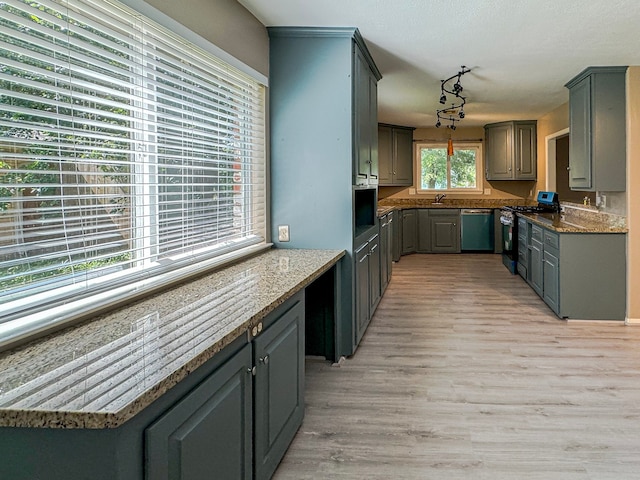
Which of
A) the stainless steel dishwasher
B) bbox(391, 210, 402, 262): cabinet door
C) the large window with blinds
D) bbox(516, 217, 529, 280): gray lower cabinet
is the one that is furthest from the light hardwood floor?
the stainless steel dishwasher

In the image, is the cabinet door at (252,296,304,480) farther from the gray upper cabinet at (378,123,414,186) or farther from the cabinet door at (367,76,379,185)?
the gray upper cabinet at (378,123,414,186)

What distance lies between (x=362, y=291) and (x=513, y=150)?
5764 mm

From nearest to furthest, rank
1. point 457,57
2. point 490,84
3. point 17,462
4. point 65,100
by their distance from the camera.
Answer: point 17,462
point 65,100
point 457,57
point 490,84

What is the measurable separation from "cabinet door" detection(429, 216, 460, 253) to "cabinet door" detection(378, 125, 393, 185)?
1130mm

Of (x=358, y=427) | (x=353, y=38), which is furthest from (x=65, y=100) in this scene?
(x=353, y=38)

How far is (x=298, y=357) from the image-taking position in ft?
8.10

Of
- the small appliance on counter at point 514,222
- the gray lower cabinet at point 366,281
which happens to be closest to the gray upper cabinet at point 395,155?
the small appliance on counter at point 514,222

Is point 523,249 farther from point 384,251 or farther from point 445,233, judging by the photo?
point 445,233

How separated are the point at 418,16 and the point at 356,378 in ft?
7.79

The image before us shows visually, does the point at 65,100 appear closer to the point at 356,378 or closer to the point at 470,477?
the point at 470,477

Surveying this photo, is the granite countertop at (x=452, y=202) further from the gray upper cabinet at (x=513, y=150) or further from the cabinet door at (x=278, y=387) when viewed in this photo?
the cabinet door at (x=278, y=387)

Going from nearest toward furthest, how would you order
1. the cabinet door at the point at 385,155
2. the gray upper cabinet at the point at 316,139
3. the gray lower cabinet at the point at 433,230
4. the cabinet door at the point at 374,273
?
the gray upper cabinet at the point at 316,139, the cabinet door at the point at 374,273, the cabinet door at the point at 385,155, the gray lower cabinet at the point at 433,230

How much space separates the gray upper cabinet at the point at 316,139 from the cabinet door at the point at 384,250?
1868 millimetres

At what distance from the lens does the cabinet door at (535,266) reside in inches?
221
